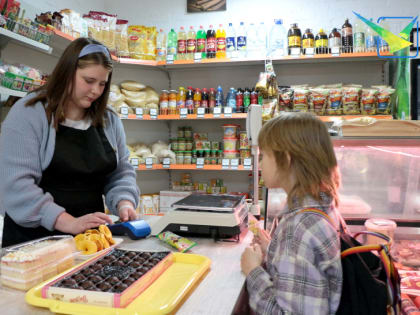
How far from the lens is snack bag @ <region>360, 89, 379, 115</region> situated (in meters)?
3.54

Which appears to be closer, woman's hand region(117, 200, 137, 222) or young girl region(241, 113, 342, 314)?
young girl region(241, 113, 342, 314)

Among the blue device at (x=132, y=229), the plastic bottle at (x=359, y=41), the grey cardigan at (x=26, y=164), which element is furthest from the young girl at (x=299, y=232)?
the plastic bottle at (x=359, y=41)

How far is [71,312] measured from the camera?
0.94m

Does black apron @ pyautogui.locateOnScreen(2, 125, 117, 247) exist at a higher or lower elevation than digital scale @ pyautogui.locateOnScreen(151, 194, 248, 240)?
higher

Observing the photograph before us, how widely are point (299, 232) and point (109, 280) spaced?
54 cm

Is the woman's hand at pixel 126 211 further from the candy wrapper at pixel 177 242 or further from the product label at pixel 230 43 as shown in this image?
the product label at pixel 230 43

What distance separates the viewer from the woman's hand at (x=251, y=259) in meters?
1.16

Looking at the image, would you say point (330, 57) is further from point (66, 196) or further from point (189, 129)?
point (66, 196)

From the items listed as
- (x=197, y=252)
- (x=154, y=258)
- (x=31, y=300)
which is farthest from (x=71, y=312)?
(x=197, y=252)

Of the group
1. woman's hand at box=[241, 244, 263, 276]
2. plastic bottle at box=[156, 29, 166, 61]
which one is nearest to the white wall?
plastic bottle at box=[156, 29, 166, 61]

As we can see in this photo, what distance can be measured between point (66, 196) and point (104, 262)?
0.67 meters

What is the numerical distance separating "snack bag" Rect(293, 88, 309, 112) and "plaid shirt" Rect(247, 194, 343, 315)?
2.79m

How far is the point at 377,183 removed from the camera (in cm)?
183

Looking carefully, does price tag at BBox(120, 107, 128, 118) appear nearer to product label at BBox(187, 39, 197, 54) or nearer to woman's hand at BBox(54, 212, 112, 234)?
product label at BBox(187, 39, 197, 54)
